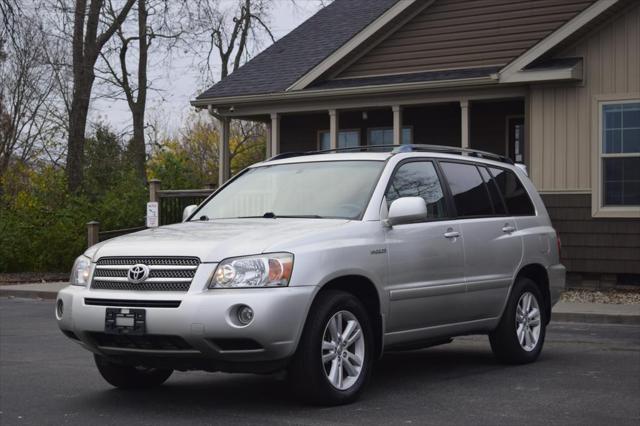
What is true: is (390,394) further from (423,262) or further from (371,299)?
(423,262)

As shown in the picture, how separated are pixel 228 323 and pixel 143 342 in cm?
66

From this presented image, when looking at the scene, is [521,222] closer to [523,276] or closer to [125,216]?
[523,276]

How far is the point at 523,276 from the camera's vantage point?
9852 millimetres

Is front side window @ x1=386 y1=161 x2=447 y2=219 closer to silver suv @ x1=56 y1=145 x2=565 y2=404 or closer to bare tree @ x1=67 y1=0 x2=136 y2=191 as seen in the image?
silver suv @ x1=56 y1=145 x2=565 y2=404

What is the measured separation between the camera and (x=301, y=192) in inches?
332

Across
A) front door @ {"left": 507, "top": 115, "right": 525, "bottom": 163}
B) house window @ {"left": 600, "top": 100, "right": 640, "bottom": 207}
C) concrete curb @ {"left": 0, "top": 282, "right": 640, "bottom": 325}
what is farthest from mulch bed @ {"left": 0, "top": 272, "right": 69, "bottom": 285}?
concrete curb @ {"left": 0, "top": 282, "right": 640, "bottom": 325}

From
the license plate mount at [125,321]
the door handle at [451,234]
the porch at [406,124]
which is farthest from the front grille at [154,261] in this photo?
the porch at [406,124]

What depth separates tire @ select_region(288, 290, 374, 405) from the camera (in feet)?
23.3

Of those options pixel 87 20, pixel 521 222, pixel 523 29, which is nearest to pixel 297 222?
pixel 521 222

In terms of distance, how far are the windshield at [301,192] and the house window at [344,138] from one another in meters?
14.9

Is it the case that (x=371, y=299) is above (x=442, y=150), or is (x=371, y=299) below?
below

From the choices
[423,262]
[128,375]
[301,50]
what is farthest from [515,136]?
[128,375]

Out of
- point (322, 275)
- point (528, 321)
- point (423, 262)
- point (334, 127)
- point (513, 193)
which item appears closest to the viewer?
point (322, 275)

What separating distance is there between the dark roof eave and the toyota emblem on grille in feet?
41.0
